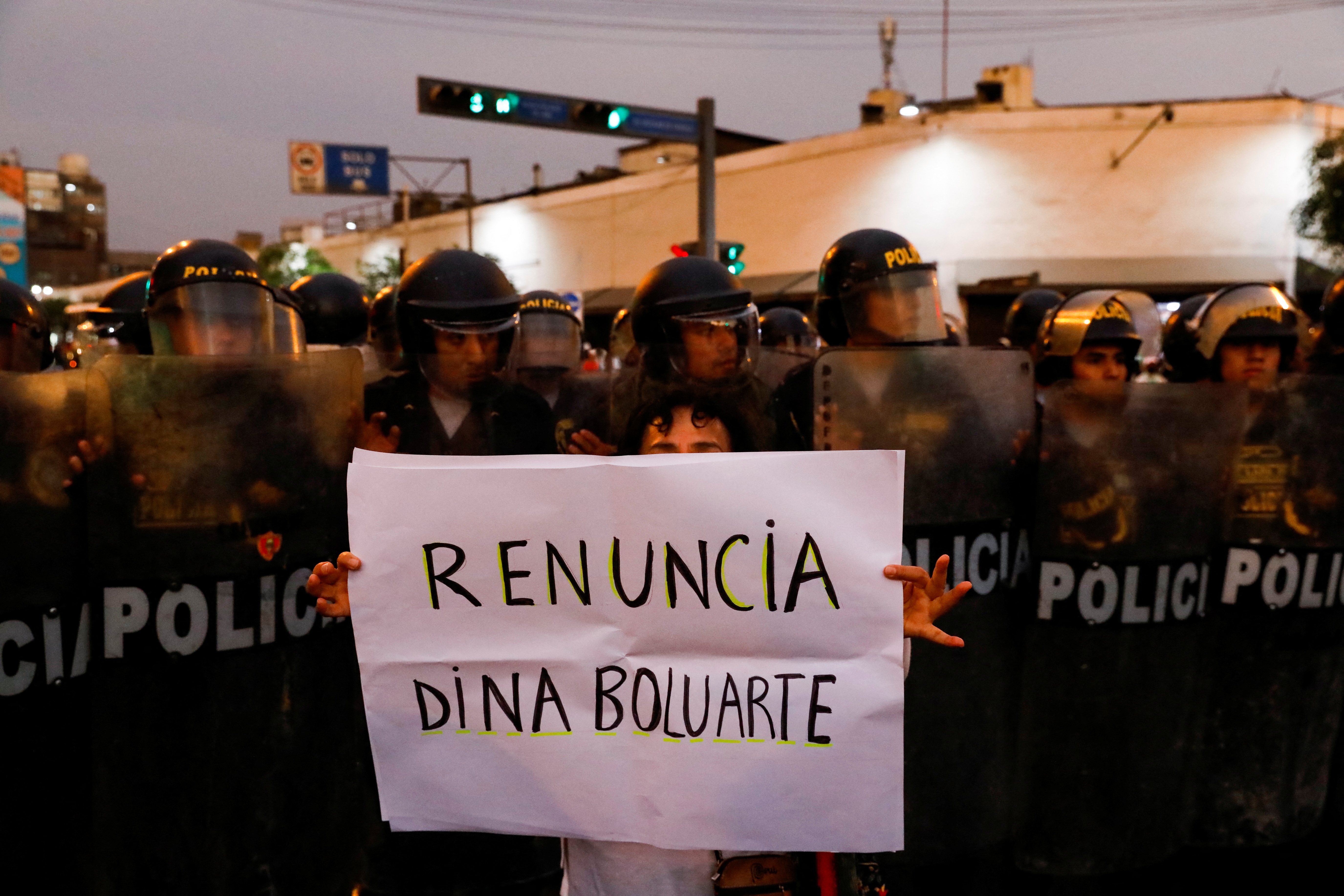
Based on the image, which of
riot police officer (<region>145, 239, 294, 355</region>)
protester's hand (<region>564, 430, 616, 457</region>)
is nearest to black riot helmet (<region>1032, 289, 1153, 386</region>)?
protester's hand (<region>564, 430, 616, 457</region>)

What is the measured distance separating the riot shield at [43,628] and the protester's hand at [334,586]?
697 mm

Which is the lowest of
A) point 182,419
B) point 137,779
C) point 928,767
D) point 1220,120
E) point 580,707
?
point 928,767

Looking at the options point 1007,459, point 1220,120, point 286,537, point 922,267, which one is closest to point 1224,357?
point 922,267

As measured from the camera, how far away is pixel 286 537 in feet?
8.28

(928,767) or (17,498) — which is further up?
(17,498)

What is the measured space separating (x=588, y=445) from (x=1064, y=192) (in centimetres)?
1939

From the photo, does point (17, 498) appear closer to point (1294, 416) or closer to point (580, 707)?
point (580, 707)

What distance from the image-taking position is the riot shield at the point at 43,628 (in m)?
2.18

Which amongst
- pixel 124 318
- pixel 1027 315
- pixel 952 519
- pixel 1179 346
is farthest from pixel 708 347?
pixel 1027 315

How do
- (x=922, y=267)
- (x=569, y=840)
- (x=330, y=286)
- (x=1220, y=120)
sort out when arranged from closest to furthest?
(x=569, y=840) < (x=922, y=267) < (x=330, y=286) < (x=1220, y=120)

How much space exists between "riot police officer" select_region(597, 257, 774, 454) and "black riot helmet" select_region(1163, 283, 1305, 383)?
1833 mm

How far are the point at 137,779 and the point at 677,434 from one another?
5.05ft

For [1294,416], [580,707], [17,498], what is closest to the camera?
[580,707]

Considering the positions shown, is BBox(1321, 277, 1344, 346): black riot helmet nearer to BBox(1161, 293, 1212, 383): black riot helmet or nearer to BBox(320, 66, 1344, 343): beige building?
BBox(1161, 293, 1212, 383): black riot helmet
